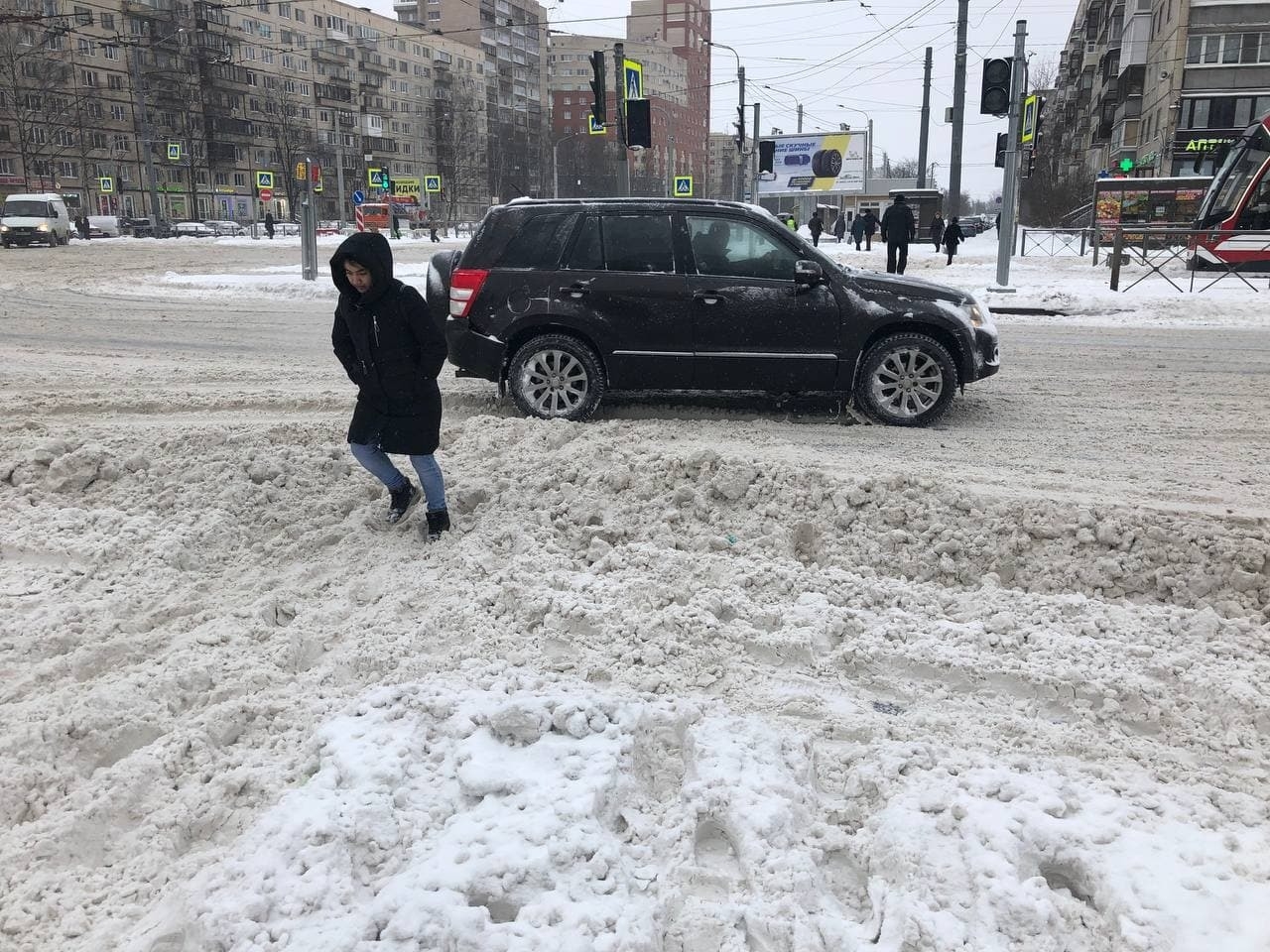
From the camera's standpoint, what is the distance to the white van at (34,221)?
37656 millimetres

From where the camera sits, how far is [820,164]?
48656mm

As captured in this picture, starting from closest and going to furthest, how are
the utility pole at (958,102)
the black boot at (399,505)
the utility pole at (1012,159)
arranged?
the black boot at (399,505)
the utility pole at (1012,159)
the utility pole at (958,102)

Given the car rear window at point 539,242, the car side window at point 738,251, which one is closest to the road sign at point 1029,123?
the car side window at point 738,251

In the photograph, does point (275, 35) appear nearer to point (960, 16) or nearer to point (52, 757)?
point (960, 16)

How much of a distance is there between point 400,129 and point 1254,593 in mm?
113243

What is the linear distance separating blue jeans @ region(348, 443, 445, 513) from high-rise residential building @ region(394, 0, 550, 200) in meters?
92.0

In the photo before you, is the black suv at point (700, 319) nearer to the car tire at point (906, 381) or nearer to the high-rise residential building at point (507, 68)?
the car tire at point (906, 381)

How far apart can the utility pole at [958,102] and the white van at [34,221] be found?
35.6 metres

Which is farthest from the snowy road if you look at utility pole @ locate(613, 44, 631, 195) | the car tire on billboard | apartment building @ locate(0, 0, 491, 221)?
apartment building @ locate(0, 0, 491, 221)

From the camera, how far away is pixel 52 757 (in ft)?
11.3

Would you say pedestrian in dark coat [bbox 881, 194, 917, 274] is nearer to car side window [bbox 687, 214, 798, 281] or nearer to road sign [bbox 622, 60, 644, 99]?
road sign [bbox 622, 60, 644, 99]

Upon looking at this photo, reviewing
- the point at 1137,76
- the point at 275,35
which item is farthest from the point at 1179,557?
the point at 275,35

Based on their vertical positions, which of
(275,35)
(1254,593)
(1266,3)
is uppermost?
(275,35)

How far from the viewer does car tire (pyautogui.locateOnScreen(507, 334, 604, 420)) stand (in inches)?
295
